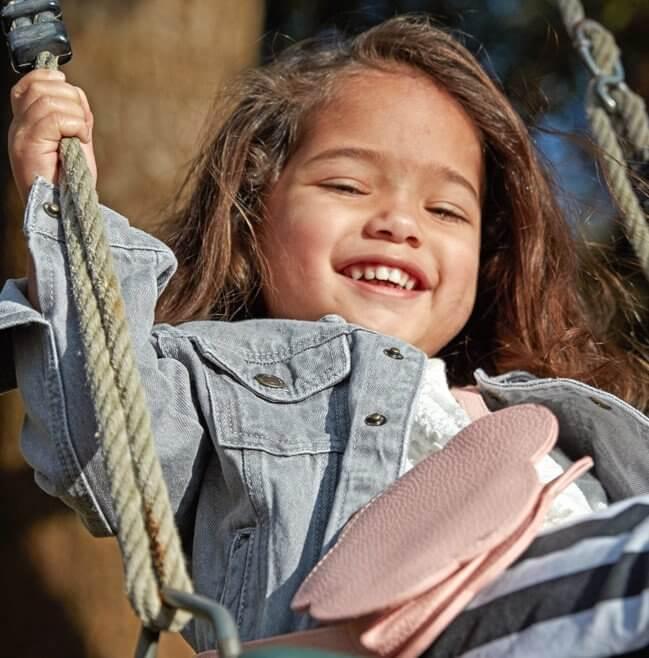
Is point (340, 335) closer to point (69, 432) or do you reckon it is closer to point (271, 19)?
point (69, 432)

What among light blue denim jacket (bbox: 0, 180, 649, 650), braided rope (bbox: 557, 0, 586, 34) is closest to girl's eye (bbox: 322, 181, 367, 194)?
light blue denim jacket (bbox: 0, 180, 649, 650)

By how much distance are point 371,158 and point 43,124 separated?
1.67 feet

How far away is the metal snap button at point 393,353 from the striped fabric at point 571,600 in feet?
1.45

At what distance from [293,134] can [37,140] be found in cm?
56

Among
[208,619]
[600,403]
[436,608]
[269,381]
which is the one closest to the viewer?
[208,619]

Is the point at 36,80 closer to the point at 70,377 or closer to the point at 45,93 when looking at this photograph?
the point at 45,93

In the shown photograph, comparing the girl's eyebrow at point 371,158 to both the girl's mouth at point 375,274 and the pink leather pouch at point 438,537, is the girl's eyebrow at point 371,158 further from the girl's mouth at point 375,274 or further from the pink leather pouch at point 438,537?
the pink leather pouch at point 438,537

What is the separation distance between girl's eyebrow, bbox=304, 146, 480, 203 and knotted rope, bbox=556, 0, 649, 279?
0.64 ft

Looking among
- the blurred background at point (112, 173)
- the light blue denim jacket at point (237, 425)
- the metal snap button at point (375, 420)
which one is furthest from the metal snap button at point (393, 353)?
the blurred background at point (112, 173)

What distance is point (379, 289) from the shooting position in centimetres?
165

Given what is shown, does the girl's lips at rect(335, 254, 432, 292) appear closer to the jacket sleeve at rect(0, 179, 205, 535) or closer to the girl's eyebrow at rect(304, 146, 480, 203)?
the girl's eyebrow at rect(304, 146, 480, 203)

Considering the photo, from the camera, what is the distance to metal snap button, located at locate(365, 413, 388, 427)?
139 cm

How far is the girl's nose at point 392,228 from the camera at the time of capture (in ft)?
5.44

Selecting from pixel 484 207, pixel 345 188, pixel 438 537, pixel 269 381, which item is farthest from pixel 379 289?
pixel 438 537
